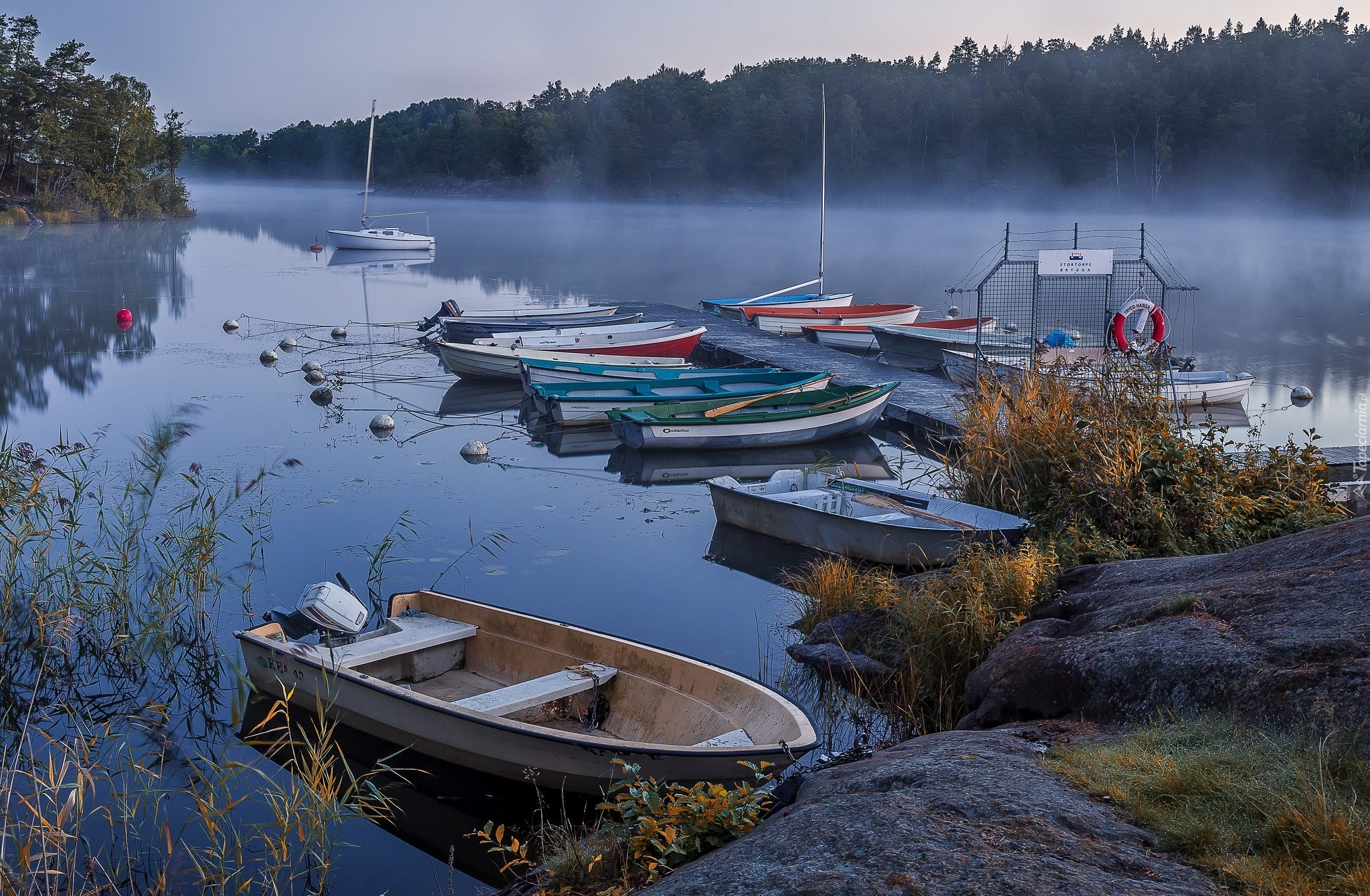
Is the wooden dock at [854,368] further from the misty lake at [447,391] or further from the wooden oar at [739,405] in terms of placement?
the wooden oar at [739,405]

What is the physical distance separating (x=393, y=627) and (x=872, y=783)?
11.4 feet

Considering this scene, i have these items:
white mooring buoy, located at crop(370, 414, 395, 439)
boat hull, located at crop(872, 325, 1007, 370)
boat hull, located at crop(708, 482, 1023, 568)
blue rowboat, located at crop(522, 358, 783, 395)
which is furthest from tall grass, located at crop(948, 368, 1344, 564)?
boat hull, located at crop(872, 325, 1007, 370)

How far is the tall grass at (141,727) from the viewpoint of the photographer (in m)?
4.34

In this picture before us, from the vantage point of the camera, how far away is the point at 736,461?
12391mm

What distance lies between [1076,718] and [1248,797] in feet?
4.17

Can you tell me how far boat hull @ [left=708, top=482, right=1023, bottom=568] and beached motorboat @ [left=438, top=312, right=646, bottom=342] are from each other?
9.26 meters

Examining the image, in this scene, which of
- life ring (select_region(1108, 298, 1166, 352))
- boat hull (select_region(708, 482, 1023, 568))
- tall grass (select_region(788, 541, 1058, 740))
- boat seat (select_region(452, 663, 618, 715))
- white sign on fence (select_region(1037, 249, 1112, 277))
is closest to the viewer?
boat seat (select_region(452, 663, 618, 715))

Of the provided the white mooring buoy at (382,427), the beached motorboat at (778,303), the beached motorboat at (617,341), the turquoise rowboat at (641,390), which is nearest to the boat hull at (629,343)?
the beached motorboat at (617,341)

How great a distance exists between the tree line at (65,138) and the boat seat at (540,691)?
54.2 metres

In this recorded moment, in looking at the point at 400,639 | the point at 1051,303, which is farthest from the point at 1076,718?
the point at 1051,303

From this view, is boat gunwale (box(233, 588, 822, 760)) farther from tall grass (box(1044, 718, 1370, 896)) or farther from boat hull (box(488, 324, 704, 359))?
boat hull (box(488, 324, 704, 359))

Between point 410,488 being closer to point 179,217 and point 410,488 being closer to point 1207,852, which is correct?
point 1207,852

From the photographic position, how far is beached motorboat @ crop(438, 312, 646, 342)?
18.3 m

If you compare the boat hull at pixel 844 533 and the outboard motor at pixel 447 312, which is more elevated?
the outboard motor at pixel 447 312
